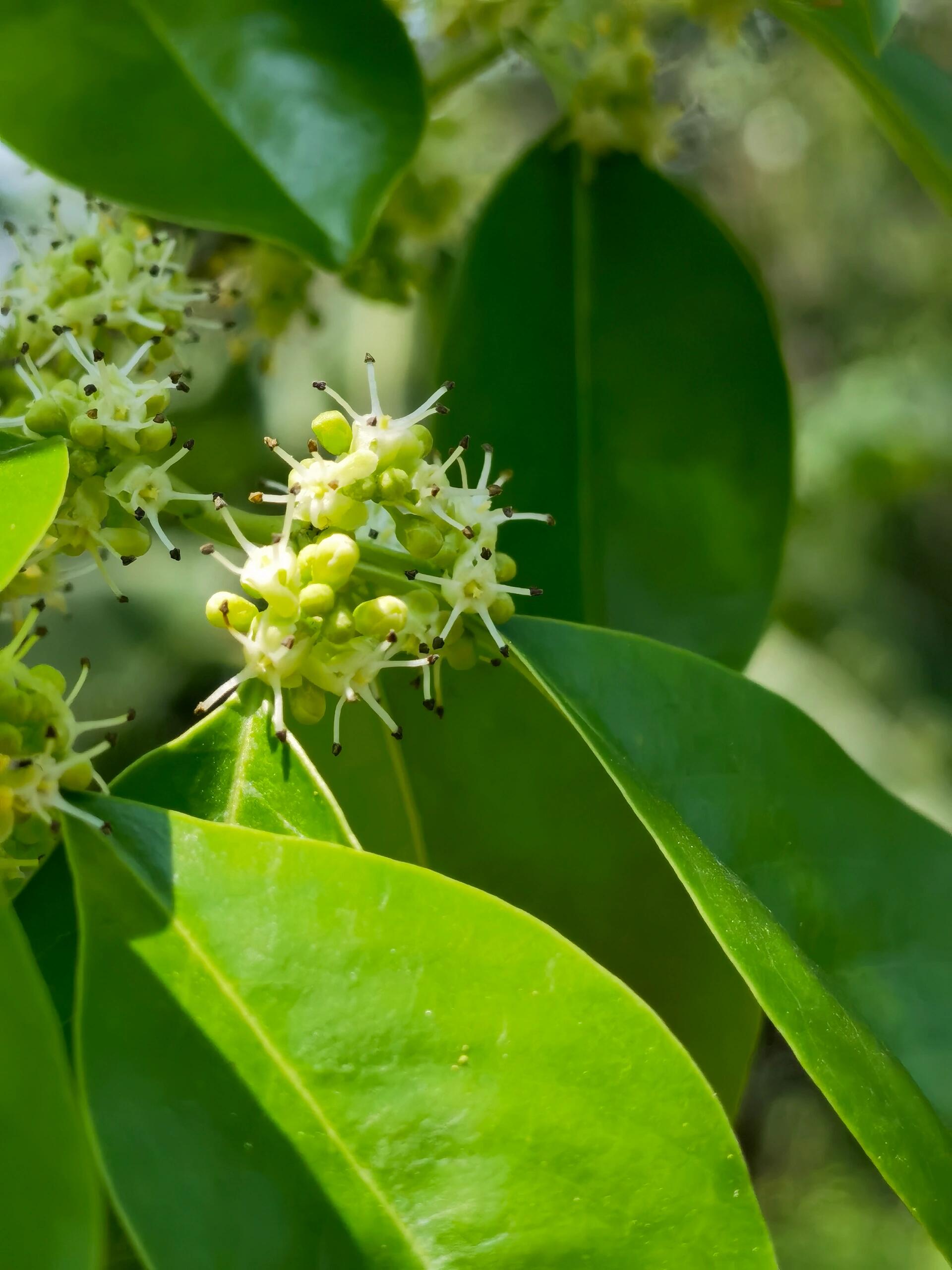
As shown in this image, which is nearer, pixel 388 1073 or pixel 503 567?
pixel 388 1073

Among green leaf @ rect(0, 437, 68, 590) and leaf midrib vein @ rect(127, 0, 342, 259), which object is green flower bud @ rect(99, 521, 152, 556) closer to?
green leaf @ rect(0, 437, 68, 590)

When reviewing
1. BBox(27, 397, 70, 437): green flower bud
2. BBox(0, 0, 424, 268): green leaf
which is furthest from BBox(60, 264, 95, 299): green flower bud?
BBox(27, 397, 70, 437): green flower bud

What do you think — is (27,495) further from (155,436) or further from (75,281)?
(75,281)

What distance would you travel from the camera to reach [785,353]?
312 cm

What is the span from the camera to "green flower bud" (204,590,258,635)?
80cm

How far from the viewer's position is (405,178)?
4.57 feet

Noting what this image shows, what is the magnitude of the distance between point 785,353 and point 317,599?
8.54ft

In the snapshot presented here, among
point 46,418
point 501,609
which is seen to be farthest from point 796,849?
point 46,418

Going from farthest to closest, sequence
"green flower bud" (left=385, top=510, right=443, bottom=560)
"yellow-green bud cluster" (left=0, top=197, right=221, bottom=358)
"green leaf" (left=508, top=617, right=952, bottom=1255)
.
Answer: "yellow-green bud cluster" (left=0, top=197, right=221, bottom=358)
"green flower bud" (left=385, top=510, right=443, bottom=560)
"green leaf" (left=508, top=617, right=952, bottom=1255)

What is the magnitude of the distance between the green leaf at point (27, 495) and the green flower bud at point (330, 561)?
16 cm

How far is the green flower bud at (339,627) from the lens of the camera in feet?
2.58

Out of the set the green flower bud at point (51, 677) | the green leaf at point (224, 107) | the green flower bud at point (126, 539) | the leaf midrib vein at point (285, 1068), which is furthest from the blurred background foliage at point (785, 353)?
the leaf midrib vein at point (285, 1068)

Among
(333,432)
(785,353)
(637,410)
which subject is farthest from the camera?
(785,353)

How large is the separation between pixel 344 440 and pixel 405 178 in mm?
665
